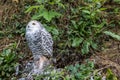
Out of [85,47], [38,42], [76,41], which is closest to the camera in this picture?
[38,42]

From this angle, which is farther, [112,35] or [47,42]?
[112,35]

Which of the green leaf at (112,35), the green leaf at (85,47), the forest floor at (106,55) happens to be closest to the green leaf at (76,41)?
the green leaf at (85,47)

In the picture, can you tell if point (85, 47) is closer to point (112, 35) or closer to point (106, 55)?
point (106, 55)

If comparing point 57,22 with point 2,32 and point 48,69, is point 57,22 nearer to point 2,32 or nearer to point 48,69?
point 2,32

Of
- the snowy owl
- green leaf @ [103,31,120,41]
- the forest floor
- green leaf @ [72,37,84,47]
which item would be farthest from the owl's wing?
green leaf @ [103,31,120,41]

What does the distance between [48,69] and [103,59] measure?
0.80m

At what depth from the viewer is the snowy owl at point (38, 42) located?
148 inches

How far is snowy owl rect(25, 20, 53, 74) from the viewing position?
12.3ft

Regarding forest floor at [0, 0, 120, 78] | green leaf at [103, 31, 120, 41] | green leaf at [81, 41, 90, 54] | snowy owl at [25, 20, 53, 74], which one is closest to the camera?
snowy owl at [25, 20, 53, 74]

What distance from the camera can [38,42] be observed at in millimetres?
3816

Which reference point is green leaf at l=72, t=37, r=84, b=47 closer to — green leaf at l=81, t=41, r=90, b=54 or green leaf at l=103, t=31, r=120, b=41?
green leaf at l=81, t=41, r=90, b=54

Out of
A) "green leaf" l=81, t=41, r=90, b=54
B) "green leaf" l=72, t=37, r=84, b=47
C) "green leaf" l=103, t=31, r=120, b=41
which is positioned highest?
"green leaf" l=103, t=31, r=120, b=41

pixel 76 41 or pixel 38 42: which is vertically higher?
pixel 38 42

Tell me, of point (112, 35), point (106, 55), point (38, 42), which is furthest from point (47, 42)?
point (112, 35)
